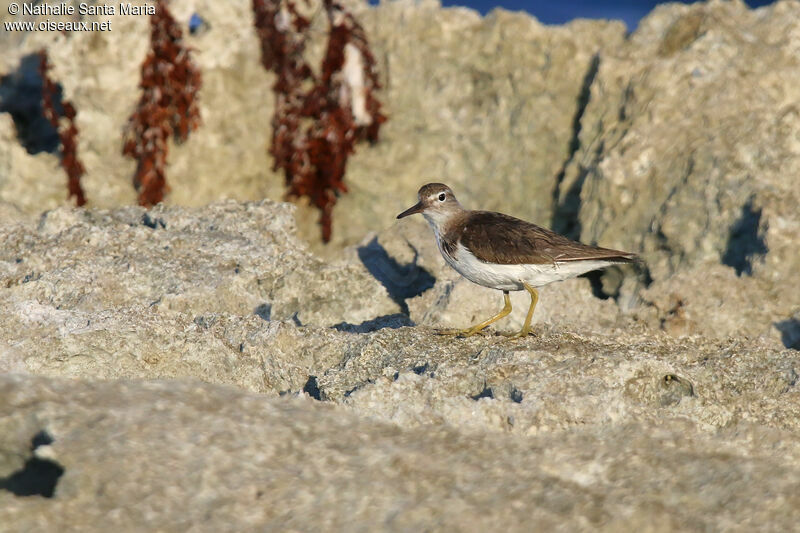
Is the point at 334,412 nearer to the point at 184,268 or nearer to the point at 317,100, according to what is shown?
the point at 184,268

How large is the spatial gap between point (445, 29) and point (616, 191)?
11.5 ft

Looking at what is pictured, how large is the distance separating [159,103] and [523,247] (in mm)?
5776

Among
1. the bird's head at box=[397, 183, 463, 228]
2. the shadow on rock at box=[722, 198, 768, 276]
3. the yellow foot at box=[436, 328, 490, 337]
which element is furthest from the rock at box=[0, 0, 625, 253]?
the yellow foot at box=[436, 328, 490, 337]

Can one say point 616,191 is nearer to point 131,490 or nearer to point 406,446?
point 406,446

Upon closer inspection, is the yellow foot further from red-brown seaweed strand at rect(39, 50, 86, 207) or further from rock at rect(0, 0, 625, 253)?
red-brown seaweed strand at rect(39, 50, 86, 207)

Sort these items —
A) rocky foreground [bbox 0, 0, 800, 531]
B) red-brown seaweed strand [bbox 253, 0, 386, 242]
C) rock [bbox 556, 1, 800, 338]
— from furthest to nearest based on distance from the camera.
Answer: red-brown seaweed strand [bbox 253, 0, 386, 242] → rock [bbox 556, 1, 800, 338] → rocky foreground [bbox 0, 0, 800, 531]

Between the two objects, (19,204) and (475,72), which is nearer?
(19,204)

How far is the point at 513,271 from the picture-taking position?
6.27 meters

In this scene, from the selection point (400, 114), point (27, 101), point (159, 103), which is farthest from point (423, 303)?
point (27, 101)

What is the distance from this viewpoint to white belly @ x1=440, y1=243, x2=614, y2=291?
6266mm

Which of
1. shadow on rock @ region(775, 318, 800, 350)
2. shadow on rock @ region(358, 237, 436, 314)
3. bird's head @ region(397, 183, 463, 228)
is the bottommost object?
shadow on rock @ region(775, 318, 800, 350)

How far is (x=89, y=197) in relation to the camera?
987cm

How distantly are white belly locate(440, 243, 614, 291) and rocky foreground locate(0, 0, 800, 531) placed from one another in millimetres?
460

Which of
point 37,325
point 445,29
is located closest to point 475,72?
point 445,29
